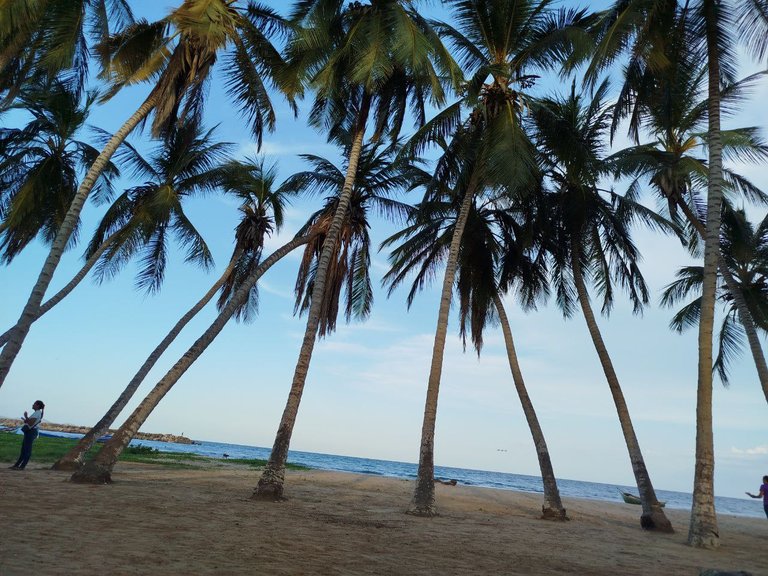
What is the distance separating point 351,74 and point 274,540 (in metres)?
10.6

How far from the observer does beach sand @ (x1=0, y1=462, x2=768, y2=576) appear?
5.39 metres

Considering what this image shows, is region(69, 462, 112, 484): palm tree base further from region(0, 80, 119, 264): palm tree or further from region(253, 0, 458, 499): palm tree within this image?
region(0, 80, 119, 264): palm tree

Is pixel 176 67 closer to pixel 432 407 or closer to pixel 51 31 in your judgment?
pixel 51 31

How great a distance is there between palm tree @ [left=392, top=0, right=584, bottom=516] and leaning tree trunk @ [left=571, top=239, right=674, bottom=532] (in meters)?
3.86

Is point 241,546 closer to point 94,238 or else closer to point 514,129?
point 514,129

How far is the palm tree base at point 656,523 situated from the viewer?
1308 cm

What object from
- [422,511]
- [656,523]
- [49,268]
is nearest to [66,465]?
[49,268]

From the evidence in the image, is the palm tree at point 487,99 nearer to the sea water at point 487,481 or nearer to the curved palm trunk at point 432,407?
the curved palm trunk at point 432,407

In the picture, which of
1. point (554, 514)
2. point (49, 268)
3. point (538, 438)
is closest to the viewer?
point (49, 268)

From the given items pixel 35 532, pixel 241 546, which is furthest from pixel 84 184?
pixel 241 546

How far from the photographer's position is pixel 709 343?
10703mm

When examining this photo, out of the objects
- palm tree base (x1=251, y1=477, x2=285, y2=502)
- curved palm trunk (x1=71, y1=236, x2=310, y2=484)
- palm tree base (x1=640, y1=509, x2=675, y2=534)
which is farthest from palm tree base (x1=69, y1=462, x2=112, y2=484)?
palm tree base (x1=640, y1=509, x2=675, y2=534)

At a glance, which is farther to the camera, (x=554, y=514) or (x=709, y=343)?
(x=554, y=514)

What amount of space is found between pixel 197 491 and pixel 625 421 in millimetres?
10550
